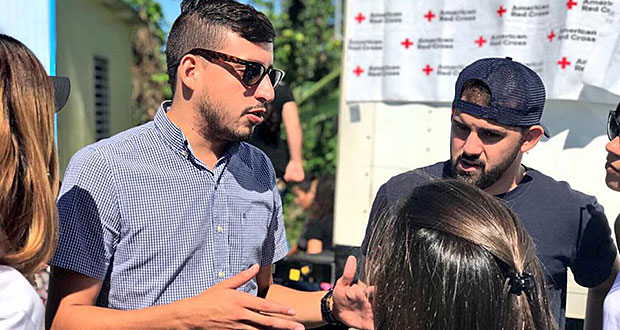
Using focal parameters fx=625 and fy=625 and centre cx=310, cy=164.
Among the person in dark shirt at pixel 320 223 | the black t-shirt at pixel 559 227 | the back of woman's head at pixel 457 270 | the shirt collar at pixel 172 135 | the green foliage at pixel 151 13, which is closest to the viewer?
the back of woman's head at pixel 457 270

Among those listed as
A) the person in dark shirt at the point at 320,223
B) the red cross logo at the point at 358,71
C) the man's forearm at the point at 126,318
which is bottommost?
the person in dark shirt at the point at 320,223

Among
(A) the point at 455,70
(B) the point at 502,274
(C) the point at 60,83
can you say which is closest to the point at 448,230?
(B) the point at 502,274

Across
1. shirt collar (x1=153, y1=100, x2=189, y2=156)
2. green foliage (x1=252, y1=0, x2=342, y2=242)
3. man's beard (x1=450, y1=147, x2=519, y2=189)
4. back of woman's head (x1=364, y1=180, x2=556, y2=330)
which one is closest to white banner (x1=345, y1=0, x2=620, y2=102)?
man's beard (x1=450, y1=147, x2=519, y2=189)

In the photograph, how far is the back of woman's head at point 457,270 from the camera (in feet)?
4.27

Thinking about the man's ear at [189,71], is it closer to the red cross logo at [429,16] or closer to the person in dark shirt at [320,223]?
the red cross logo at [429,16]

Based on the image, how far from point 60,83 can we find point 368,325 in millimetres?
1530

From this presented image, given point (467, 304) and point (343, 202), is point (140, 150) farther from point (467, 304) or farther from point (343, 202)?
point (343, 202)

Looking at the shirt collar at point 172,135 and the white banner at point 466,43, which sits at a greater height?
the white banner at point 466,43

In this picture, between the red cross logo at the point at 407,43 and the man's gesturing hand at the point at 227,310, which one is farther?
the red cross logo at the point at 407,43

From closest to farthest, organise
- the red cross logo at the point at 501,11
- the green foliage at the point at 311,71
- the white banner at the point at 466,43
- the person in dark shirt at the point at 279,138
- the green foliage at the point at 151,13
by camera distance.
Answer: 1. the white banner at the point at 466,43
2. the red cross logo at the point at 501,11
3. the person in dark shirt at the point at 279,138
4. the green foliage at the point at 311,71
5. the green foliage at the point at 151,13

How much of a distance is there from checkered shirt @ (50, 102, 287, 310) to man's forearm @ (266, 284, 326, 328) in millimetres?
144

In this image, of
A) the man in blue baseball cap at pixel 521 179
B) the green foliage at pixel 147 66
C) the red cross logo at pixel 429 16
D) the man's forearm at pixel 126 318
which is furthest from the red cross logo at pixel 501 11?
the green foliage at pixel 147 66

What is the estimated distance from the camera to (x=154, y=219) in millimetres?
1920

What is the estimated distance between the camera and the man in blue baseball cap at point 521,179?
2.27 m
